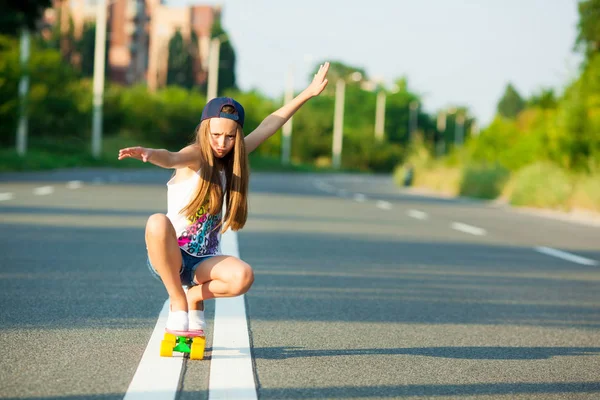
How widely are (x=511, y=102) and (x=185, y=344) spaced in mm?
145660

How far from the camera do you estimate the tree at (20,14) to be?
1358 inches

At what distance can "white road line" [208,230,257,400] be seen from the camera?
5.00 m

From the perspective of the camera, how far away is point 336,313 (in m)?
7.68

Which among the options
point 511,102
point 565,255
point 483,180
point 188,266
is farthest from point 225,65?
point 188,266

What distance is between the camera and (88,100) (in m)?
56.0

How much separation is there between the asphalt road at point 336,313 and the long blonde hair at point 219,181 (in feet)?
2.51

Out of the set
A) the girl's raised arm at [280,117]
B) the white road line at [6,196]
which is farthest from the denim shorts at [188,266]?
the white road line at [6,196]

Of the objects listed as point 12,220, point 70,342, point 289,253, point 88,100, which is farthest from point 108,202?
point 88,100

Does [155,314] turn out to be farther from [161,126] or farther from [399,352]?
[161,126]

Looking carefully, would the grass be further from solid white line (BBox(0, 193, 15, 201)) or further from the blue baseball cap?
the blue baseball cap

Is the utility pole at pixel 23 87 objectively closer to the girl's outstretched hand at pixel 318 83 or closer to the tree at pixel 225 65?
the girl's outstretched hand at pixel 318 83

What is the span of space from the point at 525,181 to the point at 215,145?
24.6 metres

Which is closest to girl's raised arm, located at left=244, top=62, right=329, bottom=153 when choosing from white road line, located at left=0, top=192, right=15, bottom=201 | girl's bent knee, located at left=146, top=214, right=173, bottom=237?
girl's bent knee, located at left=146, top=214, right=173, bottom=237

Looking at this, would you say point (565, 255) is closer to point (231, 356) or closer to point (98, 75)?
point (231, 356)
